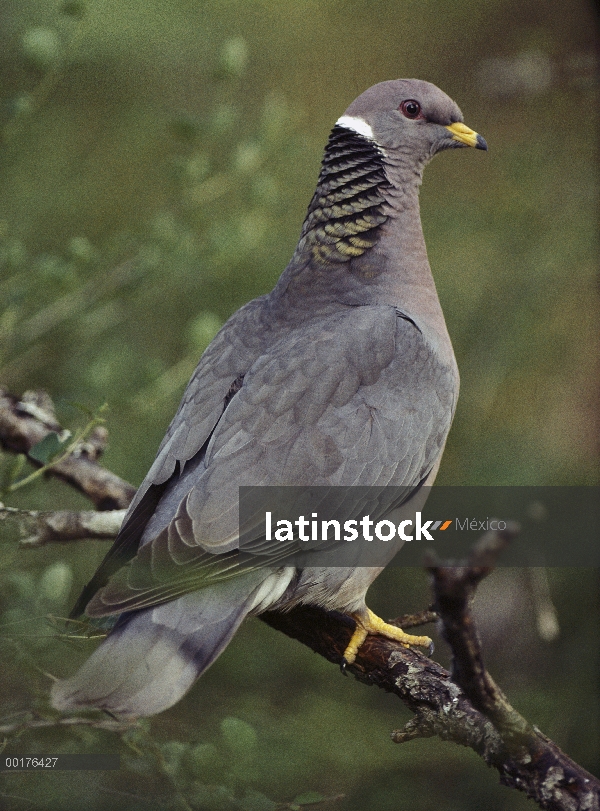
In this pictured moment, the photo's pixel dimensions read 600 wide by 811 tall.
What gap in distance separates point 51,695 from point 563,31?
1.61 meters

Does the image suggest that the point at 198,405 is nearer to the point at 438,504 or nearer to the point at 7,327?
the point at 7,327

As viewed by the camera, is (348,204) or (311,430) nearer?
(311,430)

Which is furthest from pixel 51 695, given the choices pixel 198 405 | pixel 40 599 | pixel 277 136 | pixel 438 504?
pixel 277 136

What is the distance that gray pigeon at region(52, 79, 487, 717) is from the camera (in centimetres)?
117

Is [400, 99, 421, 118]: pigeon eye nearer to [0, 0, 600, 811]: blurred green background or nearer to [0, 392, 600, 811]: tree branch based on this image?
[0, 0, 600, 811]: blurred green background

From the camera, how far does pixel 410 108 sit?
5.13ft

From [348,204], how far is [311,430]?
43 centimetres

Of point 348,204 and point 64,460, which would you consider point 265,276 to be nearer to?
point 348,204

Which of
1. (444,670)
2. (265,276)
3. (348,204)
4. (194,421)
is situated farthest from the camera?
(265,276)

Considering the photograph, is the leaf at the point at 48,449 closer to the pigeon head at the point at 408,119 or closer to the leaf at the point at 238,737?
the leaf at the point at 238,737

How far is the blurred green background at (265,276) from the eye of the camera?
1.48 meters

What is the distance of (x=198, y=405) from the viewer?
1.40 metres

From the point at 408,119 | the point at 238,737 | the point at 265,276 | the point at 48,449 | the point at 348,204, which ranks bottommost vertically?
the point at 238,737

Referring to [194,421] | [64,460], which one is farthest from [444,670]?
[64,460]
